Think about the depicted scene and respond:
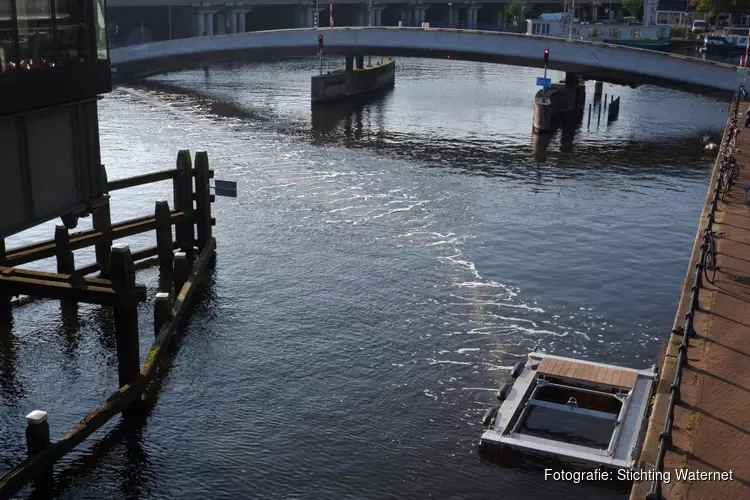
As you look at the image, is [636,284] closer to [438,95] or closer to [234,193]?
[234,193]

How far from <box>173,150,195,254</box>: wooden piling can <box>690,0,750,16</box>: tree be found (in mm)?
102206

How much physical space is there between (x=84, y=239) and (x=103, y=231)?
1.00 m

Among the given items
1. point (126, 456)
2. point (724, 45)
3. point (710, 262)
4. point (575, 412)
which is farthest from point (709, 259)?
point (724, 45)

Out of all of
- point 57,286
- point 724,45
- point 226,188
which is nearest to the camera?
point 57,286

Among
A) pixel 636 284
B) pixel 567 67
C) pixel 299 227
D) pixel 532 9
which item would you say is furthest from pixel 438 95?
pixel 532 9

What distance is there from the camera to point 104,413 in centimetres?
1925

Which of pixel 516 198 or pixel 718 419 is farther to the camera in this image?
pixel 516 198

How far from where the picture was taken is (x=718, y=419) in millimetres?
Result: 15289

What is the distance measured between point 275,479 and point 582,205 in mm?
25667

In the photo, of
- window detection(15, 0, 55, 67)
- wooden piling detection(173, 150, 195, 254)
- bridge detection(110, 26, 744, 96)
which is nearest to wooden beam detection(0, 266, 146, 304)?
window detection(15, 0, 55, 67)

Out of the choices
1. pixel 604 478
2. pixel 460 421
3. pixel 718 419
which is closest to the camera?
pixel 718 419

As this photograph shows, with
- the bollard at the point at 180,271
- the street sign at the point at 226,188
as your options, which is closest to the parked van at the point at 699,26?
the street sign at the point at 226,188

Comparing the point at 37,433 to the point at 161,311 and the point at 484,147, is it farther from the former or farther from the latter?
the point at 484,147

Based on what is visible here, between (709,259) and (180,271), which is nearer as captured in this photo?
(709,259)
